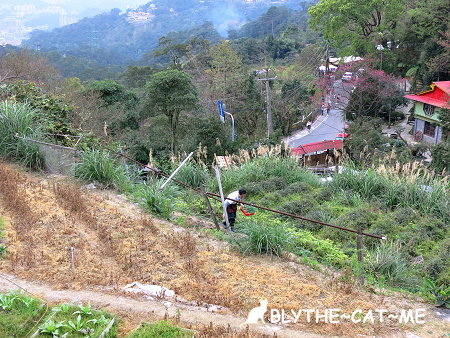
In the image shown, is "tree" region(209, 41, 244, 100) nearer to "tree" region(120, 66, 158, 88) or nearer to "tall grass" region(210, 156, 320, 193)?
"tree" region(120, 66, 158, 88)

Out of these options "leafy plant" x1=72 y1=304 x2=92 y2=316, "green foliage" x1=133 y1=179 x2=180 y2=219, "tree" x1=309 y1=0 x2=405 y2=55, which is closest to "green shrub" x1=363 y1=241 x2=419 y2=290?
"green foliage" x1=133 y1=179 x2=180 y2=219

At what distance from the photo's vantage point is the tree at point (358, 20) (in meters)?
30.2

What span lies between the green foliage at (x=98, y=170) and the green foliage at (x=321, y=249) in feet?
11.8

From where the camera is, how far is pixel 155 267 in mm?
5660

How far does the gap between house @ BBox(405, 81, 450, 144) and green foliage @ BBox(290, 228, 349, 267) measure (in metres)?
18.2

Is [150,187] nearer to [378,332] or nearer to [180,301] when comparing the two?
[180,301]

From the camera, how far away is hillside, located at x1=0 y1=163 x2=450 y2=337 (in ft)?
15.9

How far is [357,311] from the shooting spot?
480 centimetres

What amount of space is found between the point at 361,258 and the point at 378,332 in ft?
5.55

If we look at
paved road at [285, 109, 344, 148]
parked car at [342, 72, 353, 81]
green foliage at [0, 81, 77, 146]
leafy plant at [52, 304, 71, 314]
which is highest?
green foliage at [0, 81, 77, 146]

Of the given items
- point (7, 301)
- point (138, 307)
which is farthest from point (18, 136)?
point (138, 307)

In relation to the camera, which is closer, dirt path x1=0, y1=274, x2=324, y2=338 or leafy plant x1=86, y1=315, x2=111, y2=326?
leafy plant x1=86, y1=315, x2=111, y2=326

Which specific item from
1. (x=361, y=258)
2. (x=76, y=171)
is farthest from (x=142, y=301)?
(x=76, y=171)

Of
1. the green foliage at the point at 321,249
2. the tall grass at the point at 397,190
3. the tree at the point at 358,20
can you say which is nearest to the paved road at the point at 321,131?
the tree at the point at 358,20
